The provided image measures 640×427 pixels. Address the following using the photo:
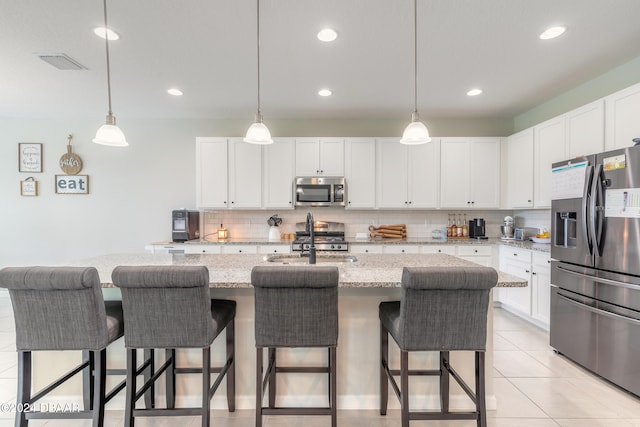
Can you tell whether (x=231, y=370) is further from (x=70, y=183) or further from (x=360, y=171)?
(x=70, y=183)

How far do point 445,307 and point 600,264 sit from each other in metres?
1.77

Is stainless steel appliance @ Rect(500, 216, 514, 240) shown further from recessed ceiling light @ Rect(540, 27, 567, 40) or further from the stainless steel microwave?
recessed ceiling light @ Rect(540, 27, 567, 40)

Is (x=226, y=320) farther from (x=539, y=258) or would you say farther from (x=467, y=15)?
(x=539, y=258)

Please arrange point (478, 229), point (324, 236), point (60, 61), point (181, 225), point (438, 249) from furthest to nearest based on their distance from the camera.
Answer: point (324, 236) → point (478, 229) → point (181, 225) → point (438, 249) → point (60, 61)

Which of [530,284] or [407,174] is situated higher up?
[407,174]

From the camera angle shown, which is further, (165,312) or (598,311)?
(598,311)

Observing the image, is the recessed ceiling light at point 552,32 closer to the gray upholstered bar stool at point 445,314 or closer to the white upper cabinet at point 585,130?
the white upper cabinet at point 585,130

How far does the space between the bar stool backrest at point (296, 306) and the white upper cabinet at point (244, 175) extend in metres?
2.92

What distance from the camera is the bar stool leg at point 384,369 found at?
1849mm

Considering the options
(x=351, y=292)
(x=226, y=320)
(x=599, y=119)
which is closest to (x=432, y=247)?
(x=599, y=119)

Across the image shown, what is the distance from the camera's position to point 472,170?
4.23 m

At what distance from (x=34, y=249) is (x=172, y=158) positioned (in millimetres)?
2457

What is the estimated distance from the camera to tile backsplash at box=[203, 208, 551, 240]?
4.55 meters

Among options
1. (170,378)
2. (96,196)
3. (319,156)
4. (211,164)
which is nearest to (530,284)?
(319,156)
